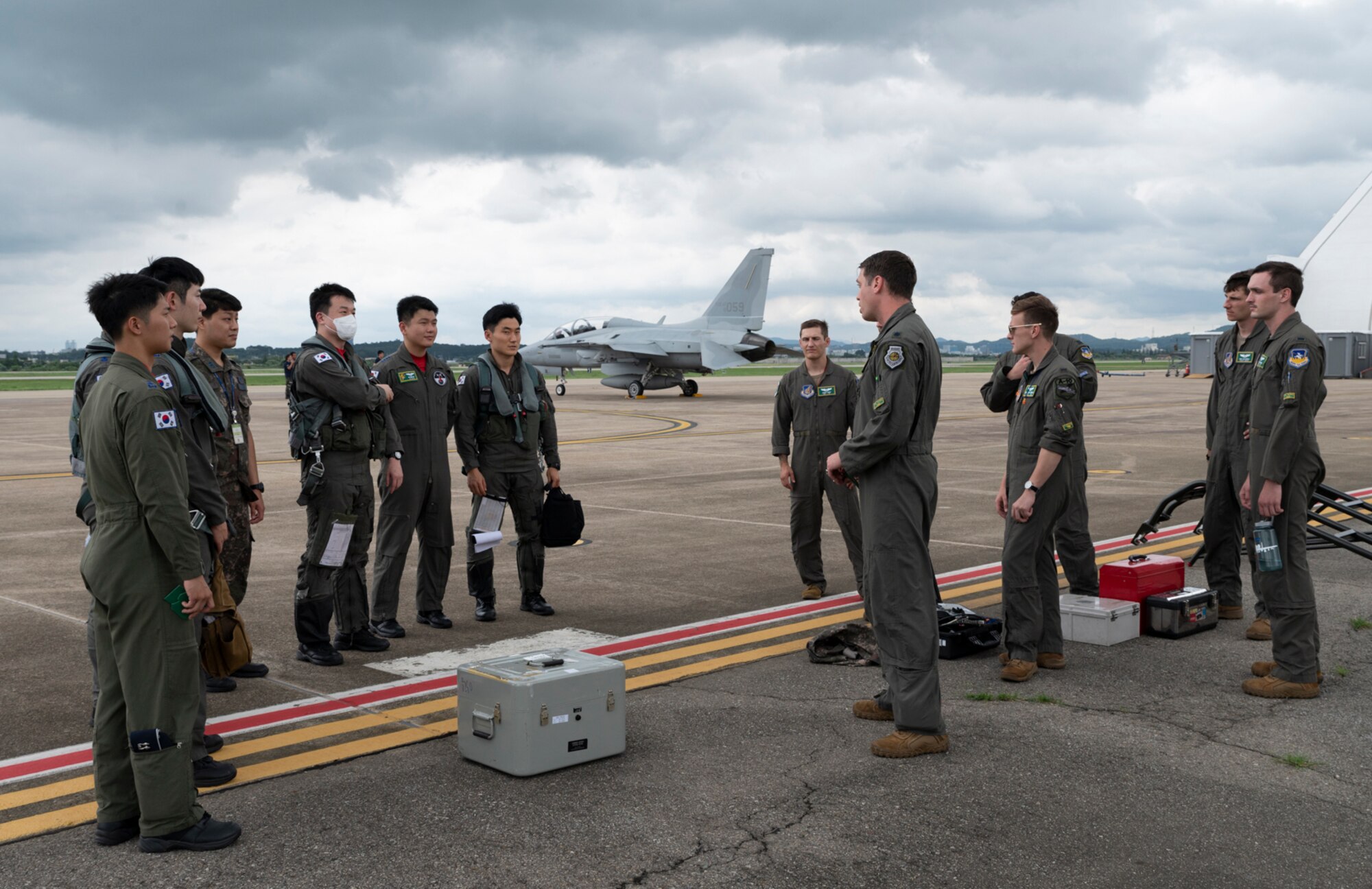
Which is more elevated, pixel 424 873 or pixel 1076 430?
pixel 1076 430

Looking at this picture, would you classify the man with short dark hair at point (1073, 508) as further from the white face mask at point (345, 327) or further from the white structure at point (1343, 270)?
the white structure at point (1343, 270)

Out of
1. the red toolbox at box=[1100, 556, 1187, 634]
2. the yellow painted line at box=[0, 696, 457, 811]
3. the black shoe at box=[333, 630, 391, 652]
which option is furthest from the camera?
the red toolbox at box=[1100, 556, 1187, 634]

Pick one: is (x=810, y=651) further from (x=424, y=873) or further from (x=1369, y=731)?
(x=424, y=873)

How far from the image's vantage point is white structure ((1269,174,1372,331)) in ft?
262

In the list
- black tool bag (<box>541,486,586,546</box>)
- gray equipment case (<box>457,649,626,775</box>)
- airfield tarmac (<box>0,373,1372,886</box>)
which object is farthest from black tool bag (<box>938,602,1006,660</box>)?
black tool bag (<box>541,486,586,546</box>)

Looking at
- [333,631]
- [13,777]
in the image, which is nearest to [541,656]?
[13,777]

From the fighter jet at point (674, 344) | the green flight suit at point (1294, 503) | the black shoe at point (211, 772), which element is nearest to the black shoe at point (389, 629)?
the black shoe at point (211, 772)

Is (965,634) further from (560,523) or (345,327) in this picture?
(345,327)

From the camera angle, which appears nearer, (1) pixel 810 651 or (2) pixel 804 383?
(1) pixel 810 651

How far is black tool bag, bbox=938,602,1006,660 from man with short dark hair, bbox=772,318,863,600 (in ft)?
4.96

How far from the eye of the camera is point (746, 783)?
181 inches

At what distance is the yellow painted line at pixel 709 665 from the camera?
6105 millimetres

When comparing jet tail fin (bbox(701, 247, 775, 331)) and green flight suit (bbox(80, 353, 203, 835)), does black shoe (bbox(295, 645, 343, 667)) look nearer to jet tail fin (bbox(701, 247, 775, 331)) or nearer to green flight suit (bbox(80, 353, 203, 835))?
green flight suit (bbox(80, 353, 203, 835))

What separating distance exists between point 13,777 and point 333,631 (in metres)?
2.76
